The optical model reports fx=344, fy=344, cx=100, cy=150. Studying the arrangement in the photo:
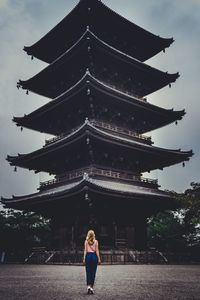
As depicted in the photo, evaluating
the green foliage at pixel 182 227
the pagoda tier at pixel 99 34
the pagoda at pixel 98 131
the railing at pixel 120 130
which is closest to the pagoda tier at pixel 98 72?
the pagoda at pixel 98 131

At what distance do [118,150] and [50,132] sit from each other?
6.80 m

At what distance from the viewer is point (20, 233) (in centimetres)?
2633

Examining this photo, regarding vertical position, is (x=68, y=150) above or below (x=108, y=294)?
above

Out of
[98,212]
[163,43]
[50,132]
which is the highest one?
[163,43]

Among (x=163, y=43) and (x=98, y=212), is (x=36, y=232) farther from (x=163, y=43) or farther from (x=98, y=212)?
(x=163, y=43)

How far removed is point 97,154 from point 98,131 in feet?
8.52

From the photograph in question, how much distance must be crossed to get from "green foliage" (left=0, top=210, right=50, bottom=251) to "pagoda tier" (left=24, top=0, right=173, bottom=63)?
13489mm

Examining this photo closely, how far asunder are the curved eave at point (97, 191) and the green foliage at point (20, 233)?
102 inches

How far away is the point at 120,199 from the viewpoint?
848 inches

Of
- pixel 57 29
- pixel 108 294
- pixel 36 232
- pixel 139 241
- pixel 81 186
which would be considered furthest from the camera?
pixel 36 232

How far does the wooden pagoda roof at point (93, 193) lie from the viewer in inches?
749

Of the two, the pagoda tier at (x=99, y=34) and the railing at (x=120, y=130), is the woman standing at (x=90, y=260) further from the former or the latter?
the pagoda tier at (x=99, y=34)

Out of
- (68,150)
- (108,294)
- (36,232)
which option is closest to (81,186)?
(68,150)

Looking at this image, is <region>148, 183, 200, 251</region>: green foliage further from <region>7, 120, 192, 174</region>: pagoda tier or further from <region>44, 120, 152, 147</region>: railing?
<region>44, 120, 152, 147</region>: railing
